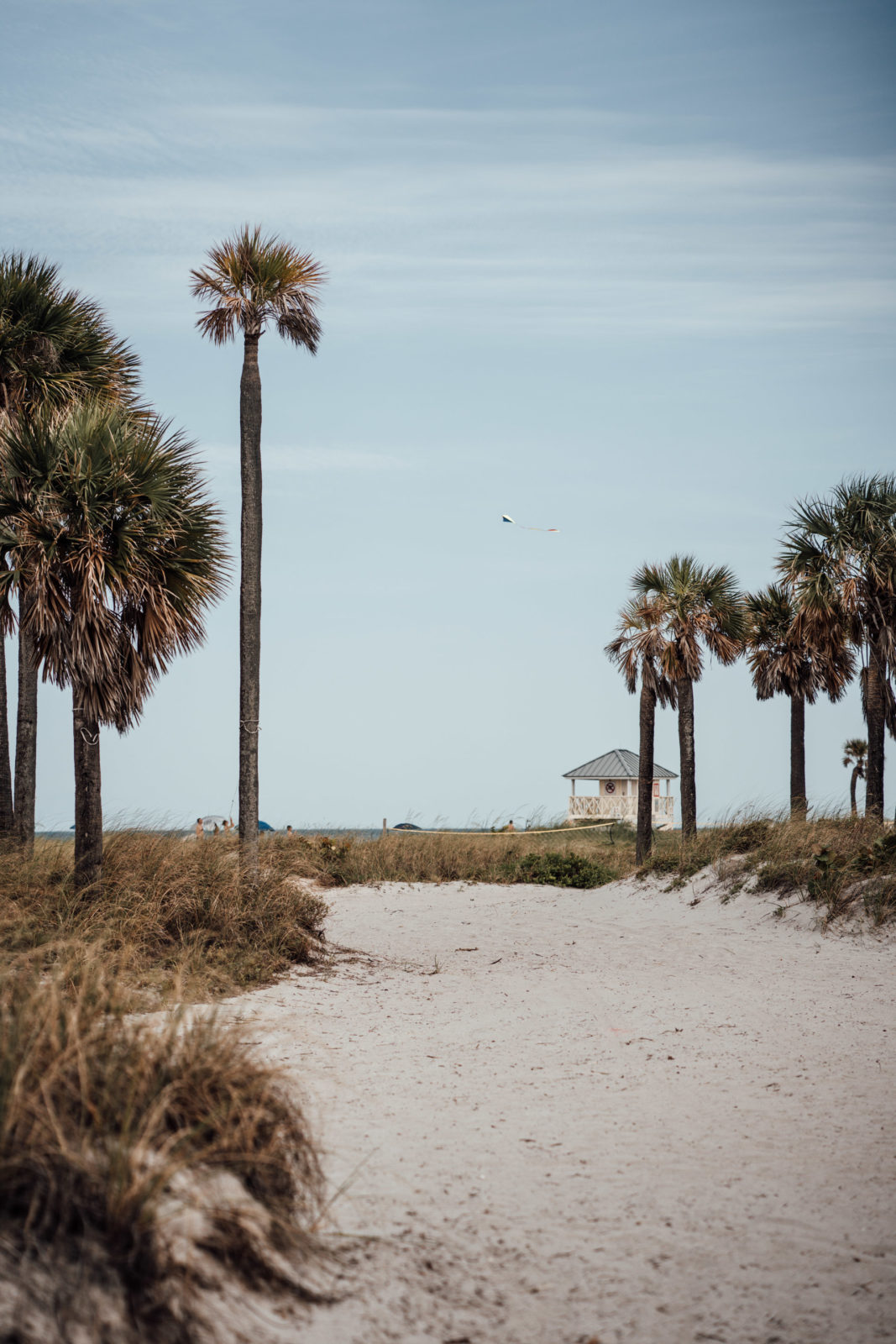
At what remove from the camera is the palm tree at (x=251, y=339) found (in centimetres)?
1442

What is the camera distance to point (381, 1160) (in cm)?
478

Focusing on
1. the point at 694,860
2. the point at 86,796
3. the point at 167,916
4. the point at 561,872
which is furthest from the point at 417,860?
the point at 167,916

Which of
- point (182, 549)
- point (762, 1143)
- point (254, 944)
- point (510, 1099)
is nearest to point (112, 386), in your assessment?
point (182, 549)

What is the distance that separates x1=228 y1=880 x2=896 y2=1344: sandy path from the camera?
3.41 m

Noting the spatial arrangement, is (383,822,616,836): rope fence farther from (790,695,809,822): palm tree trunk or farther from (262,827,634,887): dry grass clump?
(790,695,809,822): palm tree trunk

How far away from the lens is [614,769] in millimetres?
48688

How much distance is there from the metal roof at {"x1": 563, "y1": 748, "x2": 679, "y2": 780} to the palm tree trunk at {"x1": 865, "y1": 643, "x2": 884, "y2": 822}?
86.7ft

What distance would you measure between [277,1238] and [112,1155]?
0.76m

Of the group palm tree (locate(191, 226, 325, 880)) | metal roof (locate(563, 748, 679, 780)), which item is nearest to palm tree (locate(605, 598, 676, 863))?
palm tree (locate(191, 226, 325, 880))

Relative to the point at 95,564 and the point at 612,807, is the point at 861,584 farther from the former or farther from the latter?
the point at 612,807

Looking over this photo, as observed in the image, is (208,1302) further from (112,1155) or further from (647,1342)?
(647,1342)

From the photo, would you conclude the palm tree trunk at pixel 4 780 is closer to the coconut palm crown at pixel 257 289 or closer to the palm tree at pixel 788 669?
the coconut palm crown at pixel 257 289

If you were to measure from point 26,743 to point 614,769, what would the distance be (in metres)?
36.2

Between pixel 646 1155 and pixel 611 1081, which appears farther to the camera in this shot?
pixel 611 1081
